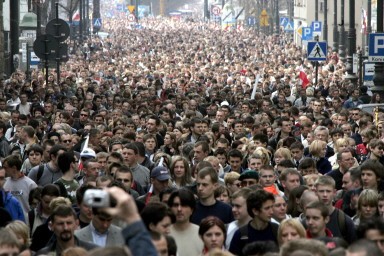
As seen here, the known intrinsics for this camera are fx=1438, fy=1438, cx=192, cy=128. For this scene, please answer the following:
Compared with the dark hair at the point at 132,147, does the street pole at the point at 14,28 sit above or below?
above

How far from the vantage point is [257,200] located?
11.3 metres

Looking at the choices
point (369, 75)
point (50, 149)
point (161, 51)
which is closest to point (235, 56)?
point (161, 51)

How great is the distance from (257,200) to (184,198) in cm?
59

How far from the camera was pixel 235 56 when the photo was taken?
7312 centimetres

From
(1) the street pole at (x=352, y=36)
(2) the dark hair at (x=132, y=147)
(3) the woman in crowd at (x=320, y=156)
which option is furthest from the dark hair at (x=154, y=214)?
(1) the street pole at (x=352, y=36)

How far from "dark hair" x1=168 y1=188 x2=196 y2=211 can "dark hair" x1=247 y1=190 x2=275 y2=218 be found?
45cm

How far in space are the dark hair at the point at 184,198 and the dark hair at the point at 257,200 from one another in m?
0.45

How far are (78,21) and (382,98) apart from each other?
195ft

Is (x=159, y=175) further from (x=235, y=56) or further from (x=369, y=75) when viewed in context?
(x=235, y=56)

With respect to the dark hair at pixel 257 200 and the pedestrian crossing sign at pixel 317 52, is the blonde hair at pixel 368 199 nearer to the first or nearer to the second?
the dark hair at pixel 257 200

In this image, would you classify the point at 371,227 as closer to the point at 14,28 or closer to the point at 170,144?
the point at 170,144

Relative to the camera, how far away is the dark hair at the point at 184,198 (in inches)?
450

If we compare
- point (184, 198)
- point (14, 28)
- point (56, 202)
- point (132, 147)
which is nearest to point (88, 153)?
point (132, 147)

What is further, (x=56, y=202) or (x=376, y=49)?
(x=376, y=49)
